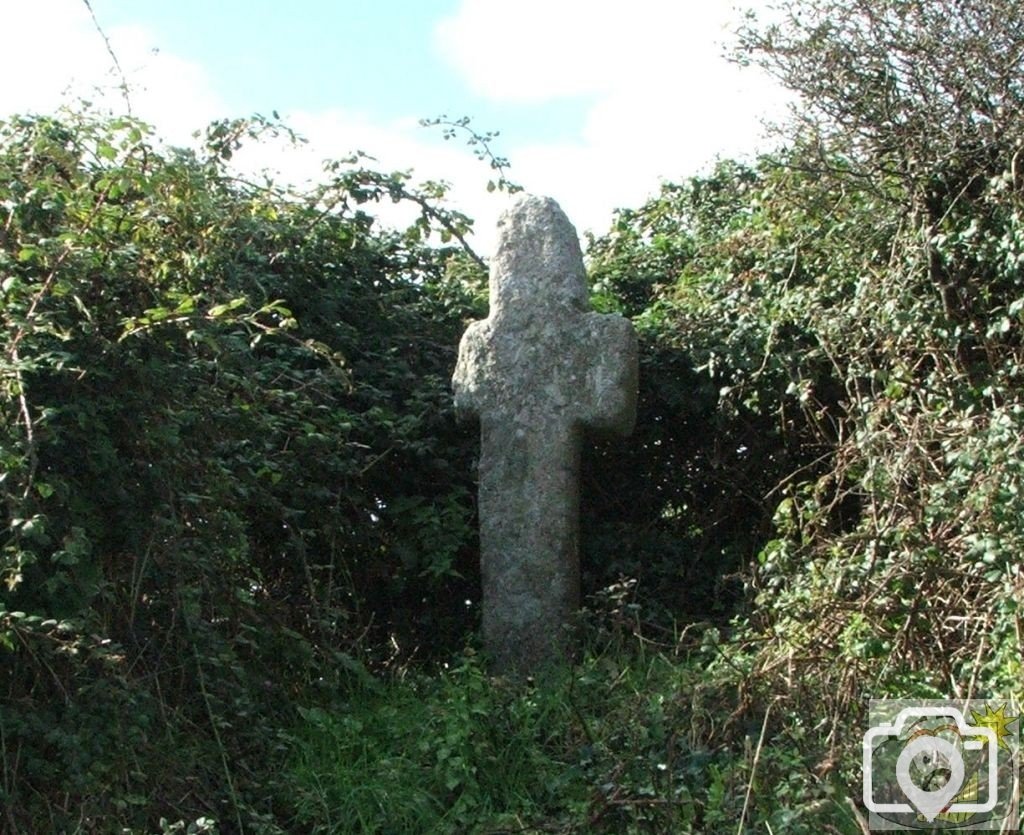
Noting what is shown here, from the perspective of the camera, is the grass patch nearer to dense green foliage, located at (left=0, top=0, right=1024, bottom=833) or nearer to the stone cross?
dense green foliage, located at (left=0, top=0, right=1024, bottom=833)

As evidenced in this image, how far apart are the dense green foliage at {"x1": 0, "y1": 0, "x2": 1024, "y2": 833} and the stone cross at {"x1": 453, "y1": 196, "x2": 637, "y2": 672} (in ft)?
1.00

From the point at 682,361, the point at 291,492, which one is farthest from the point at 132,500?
the point at 682,361

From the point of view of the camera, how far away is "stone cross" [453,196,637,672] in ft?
22.5

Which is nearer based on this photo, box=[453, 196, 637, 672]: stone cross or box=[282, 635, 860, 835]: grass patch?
box=[282, 635, 860, 835]: grass patch

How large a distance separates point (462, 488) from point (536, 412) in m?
0.68

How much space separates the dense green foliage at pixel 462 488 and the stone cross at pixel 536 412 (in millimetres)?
305

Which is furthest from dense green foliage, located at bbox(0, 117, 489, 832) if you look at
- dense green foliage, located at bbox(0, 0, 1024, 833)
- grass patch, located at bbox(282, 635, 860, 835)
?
grass patch, located at bbox(282, 635, 860, 835)

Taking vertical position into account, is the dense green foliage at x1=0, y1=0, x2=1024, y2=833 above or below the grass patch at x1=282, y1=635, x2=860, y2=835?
above

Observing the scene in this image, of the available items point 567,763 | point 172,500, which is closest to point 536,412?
point 567,763

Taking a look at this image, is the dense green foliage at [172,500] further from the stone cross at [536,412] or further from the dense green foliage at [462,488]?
the stone cross at [536,412]

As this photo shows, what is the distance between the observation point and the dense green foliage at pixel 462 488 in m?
4.75

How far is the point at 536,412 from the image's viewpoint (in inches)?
275

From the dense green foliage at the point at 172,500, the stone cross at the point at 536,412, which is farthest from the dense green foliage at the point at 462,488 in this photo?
the stone cross at the point at 536,412

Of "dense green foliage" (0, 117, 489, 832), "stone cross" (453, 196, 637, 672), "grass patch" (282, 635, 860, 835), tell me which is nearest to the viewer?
"dense green foliage" (0, 117, 489, 832)
